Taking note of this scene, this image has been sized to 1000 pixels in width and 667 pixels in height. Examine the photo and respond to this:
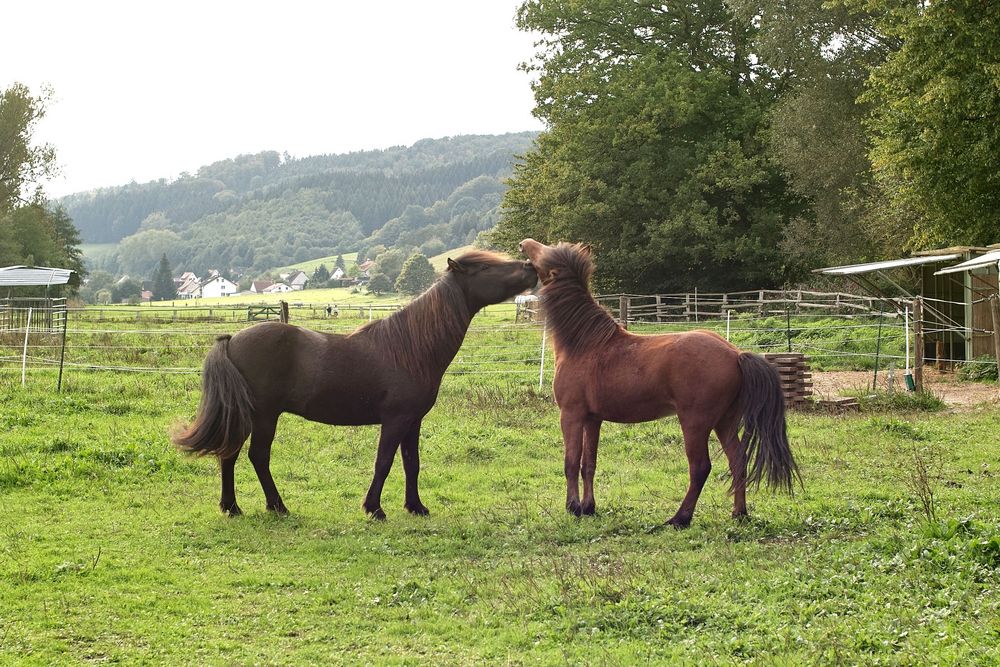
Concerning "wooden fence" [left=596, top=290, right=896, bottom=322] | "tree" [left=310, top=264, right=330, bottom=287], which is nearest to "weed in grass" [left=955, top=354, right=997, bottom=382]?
"wooden fence" [left=596, top=290, right=896, bottom=322]

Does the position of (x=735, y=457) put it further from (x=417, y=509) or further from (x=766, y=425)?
(x=417, y=509)

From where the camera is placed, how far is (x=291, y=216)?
166500 mm

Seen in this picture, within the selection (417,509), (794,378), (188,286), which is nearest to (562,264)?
(417,509)

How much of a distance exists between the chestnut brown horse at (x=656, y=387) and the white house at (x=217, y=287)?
12629 centimetres

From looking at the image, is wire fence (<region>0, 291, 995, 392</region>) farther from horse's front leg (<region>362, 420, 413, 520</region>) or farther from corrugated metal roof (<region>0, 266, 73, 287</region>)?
horse's front leg (<region>362, 420, 413, 520</region>)

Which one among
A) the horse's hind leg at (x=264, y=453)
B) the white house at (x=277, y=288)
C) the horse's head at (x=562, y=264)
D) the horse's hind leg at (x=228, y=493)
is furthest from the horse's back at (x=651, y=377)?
the white house at (x=277, y=288)

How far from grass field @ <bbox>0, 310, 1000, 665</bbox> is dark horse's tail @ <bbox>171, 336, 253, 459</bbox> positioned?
25.5 inches

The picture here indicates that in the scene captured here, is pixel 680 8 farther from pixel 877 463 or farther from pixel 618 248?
pixel 877 463

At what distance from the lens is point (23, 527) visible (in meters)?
6.73

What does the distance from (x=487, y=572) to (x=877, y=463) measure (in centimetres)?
528

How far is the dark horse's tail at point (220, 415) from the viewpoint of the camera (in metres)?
6.87

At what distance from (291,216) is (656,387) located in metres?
166

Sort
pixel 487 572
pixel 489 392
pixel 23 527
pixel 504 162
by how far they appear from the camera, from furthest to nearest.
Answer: pixel 504 162 < pixel 489 392 < pixel 23 527 < pixel 487 572

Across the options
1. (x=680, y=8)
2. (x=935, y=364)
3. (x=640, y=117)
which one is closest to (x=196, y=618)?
(x=935, y=364)
